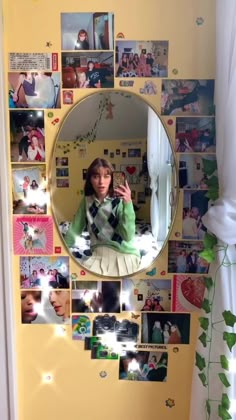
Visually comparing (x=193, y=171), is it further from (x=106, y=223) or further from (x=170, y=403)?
(x=170, y=403)

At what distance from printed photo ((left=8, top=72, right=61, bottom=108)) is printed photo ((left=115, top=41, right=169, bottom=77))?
0.70 ft

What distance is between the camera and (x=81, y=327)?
4.80ft

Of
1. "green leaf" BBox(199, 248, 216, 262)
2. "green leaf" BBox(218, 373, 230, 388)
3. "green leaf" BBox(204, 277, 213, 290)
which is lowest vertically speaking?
"green leaf" BBox(218, 373, 230, 388)

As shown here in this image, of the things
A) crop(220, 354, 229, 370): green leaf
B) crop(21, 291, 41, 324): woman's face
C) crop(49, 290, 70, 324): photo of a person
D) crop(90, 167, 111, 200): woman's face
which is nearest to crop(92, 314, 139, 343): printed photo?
crop(49, 290, 70, 324): photo of a person

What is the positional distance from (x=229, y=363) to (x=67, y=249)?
2.07 ft

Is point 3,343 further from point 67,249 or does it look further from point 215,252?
point 215,252

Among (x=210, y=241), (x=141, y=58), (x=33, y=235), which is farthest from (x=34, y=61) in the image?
(x=210, y=241)

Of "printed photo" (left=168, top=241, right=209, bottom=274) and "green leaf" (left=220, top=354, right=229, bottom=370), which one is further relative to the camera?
"printed photo" (left=168, top=241, right=209, bottom=274)

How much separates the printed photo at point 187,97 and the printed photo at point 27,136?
41 cm

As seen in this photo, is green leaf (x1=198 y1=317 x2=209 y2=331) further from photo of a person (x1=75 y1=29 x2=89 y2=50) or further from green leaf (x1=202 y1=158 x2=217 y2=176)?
photo of a person (x1=75 y1=29 x2=89 y2=50)

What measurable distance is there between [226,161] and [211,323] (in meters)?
0.51

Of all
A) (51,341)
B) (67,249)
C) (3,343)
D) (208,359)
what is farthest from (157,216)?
(3,343)

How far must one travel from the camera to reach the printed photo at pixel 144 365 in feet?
4.81

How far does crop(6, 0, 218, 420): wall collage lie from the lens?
133 cm
